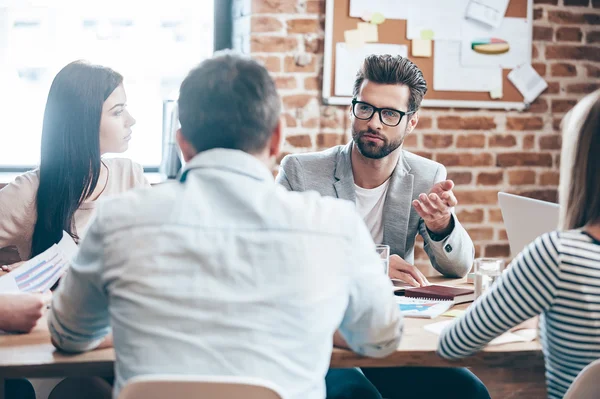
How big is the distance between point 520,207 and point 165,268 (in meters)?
1.23

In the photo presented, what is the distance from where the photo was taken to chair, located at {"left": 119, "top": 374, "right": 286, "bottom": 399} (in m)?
1.05

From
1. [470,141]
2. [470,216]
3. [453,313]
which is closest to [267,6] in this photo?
[470,141]

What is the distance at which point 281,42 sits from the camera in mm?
3227

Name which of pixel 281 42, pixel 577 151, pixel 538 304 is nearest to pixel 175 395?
pixel 538 304

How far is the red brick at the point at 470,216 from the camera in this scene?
11.5ft

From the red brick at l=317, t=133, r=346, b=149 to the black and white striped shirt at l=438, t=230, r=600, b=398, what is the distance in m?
1.92

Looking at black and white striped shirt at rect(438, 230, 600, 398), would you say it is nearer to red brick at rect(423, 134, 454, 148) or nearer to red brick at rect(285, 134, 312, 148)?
red brick at rect(285, 134, 312, 148)

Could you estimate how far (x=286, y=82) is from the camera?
10.6 feet

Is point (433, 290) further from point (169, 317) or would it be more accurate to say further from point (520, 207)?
point (169, 317)

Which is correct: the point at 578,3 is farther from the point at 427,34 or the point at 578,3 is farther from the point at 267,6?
the point at 267,6

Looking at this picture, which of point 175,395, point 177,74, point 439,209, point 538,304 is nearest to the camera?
point 175,395

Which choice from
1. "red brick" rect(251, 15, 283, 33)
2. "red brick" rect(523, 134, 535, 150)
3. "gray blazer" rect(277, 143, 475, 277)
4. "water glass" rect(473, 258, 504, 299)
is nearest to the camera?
"water glass" rect(473, 258, 504, 299)

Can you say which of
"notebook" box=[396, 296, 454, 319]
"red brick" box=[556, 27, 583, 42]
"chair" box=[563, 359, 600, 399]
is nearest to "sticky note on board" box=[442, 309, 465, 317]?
"notebook" box=[396, 296, 454, 319]

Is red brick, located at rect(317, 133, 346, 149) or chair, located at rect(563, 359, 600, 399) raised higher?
red brick, located at rect(317, 133, 346, 149)
